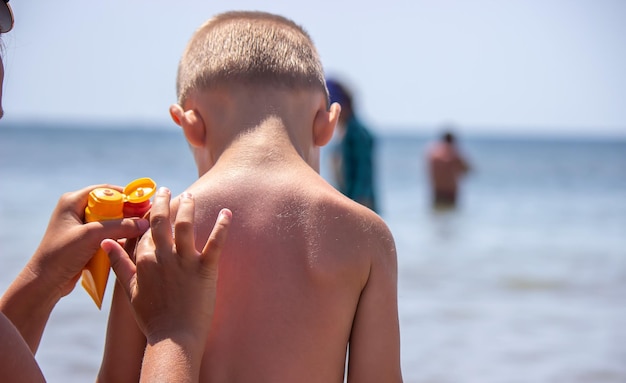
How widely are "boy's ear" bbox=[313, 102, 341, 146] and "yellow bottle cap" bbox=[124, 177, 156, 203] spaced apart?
37cm

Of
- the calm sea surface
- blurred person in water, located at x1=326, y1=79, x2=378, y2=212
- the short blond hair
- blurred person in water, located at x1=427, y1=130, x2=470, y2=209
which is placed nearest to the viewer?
the short blond hair

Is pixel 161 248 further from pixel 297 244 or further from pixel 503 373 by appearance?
pixel 503 373

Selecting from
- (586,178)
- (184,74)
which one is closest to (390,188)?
(586,178)

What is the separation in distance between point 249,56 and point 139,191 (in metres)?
0.37

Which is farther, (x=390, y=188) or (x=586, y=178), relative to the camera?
(x=586, y=178)

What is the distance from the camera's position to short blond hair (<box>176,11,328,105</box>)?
167cm

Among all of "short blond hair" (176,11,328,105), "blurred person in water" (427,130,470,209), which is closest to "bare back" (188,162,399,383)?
"short blond hair" (176,11,328,105)

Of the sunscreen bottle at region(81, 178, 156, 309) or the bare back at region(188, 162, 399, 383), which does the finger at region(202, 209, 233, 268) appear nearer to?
the bare back at region(188, 162, 399, 383)

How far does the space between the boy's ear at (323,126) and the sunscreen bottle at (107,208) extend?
1.21 ft

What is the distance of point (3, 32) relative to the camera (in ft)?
5.08

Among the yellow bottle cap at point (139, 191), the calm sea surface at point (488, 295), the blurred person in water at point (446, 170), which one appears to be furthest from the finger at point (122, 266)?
the blurred person in water at point (446, 170)

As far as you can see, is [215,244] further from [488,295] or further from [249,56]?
[488,295]

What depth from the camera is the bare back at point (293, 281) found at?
1514mm

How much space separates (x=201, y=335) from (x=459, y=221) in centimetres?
1150
